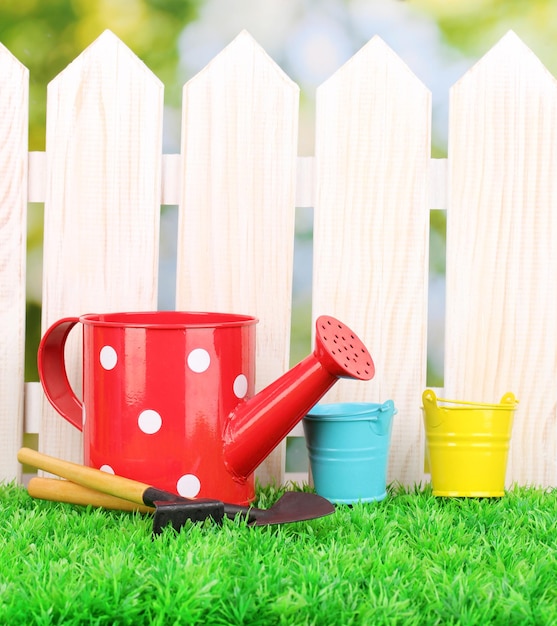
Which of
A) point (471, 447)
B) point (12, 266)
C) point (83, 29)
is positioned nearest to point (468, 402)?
point (471, 447)

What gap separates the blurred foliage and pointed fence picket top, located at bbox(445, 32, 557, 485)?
92cm

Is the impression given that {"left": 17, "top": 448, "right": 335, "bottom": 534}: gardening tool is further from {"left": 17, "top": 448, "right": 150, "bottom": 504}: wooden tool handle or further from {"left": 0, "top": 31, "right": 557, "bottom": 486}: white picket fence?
{"left": 0, "top": 31, "right": 557, "bottom": 486}: white picket fence

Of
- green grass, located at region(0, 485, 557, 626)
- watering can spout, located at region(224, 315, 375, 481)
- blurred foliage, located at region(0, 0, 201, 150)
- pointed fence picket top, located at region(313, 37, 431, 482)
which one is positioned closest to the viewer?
green grass, located at region(0, 485, 557, 626)

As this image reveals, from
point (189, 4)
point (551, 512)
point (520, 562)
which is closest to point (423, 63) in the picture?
point (189, 4)

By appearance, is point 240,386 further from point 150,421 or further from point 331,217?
point 331,217

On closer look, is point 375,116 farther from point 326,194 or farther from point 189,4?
point 189,4

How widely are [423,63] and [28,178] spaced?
3.83ft

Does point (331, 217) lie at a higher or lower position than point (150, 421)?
higher

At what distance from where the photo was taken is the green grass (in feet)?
2.60

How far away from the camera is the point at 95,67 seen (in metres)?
1.50

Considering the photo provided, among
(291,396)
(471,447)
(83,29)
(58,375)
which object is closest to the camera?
(291,396)

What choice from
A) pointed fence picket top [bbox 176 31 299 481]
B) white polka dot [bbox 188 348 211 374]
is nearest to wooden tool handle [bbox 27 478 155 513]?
white polka dot [bbox 188 348 211 374]

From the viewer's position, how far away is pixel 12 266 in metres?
1.48

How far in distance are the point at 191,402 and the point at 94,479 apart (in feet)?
0.60
